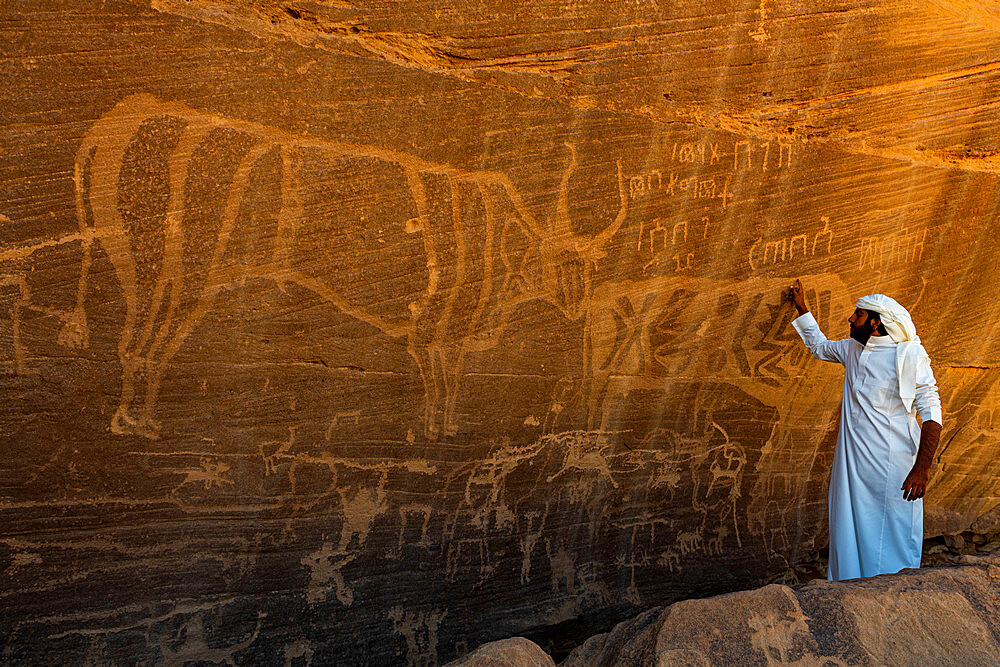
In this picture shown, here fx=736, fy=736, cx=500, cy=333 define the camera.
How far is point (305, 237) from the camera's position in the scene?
8.94ft

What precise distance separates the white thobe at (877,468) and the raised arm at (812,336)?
0.05 metres

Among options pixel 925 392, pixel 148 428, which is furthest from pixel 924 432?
pixel 148 428

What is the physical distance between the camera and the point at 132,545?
265 cm

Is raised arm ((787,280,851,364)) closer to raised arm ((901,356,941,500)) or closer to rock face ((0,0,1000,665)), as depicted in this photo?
rock face ((0,0,1000,665))

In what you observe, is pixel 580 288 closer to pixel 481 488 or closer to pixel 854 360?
pixel 481 488

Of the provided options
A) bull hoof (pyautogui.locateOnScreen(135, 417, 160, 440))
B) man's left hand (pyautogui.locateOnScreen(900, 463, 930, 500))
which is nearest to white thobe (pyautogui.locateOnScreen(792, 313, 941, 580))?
man's left hand (pyautogui.locateOnScreen(900, 463, 930, 500))

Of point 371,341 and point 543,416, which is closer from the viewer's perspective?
point 371,341

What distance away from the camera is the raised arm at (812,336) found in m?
3.45

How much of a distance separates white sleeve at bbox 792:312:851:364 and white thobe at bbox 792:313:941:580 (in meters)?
0.04

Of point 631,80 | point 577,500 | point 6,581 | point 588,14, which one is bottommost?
point 6,581

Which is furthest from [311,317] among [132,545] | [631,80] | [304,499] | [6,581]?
[631,80]

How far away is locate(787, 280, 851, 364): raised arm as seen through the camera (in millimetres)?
3449

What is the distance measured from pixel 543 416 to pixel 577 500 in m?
0.46

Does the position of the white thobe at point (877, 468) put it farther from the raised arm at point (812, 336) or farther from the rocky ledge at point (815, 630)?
the rocky ledge at point (815, 630)
